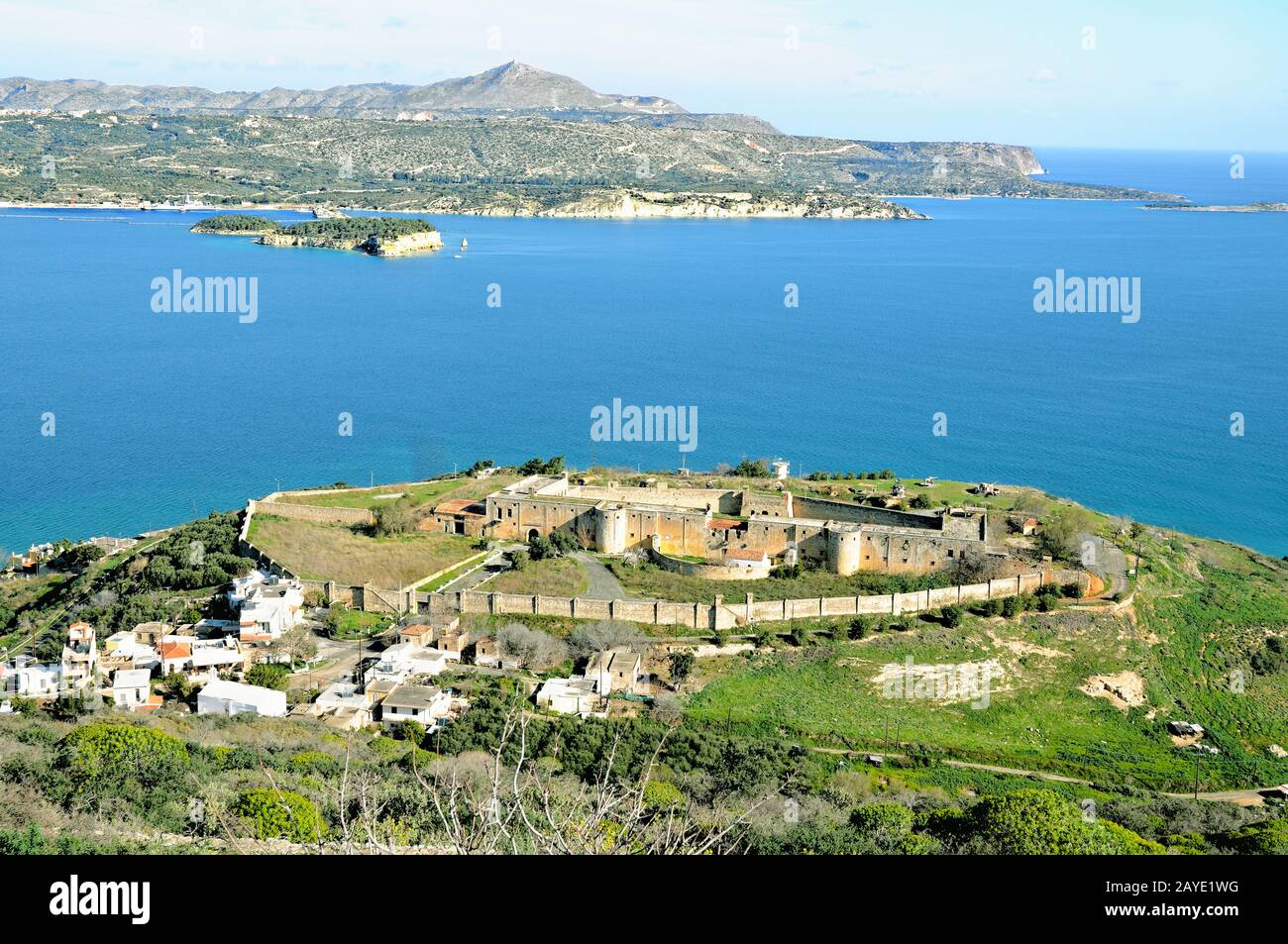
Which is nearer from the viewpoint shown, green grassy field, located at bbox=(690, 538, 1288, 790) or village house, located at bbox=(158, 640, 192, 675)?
green grassy field, located at bbox=(690, 538, 1288, 790)

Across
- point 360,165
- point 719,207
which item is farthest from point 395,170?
point 719,207

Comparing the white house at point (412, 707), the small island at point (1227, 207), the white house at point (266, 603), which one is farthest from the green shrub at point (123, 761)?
the small island at point (1227, 207)

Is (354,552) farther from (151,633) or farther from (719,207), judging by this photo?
(719,207)

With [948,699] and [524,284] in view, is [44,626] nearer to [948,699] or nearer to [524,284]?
[948,699]

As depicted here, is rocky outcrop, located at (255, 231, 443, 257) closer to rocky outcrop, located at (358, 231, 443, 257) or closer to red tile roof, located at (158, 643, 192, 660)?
rocky outcrop, located at (358, 231, 443, 257)

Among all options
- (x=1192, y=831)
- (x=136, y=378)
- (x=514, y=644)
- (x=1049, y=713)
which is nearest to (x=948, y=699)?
(x=1049, y=713)

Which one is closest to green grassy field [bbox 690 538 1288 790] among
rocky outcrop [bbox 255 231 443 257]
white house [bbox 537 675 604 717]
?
white house [bbox 537 675 604 717]

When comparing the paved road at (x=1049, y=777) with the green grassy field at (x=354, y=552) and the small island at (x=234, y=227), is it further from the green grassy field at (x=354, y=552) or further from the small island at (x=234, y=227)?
the small island at (x=234, y=227)
